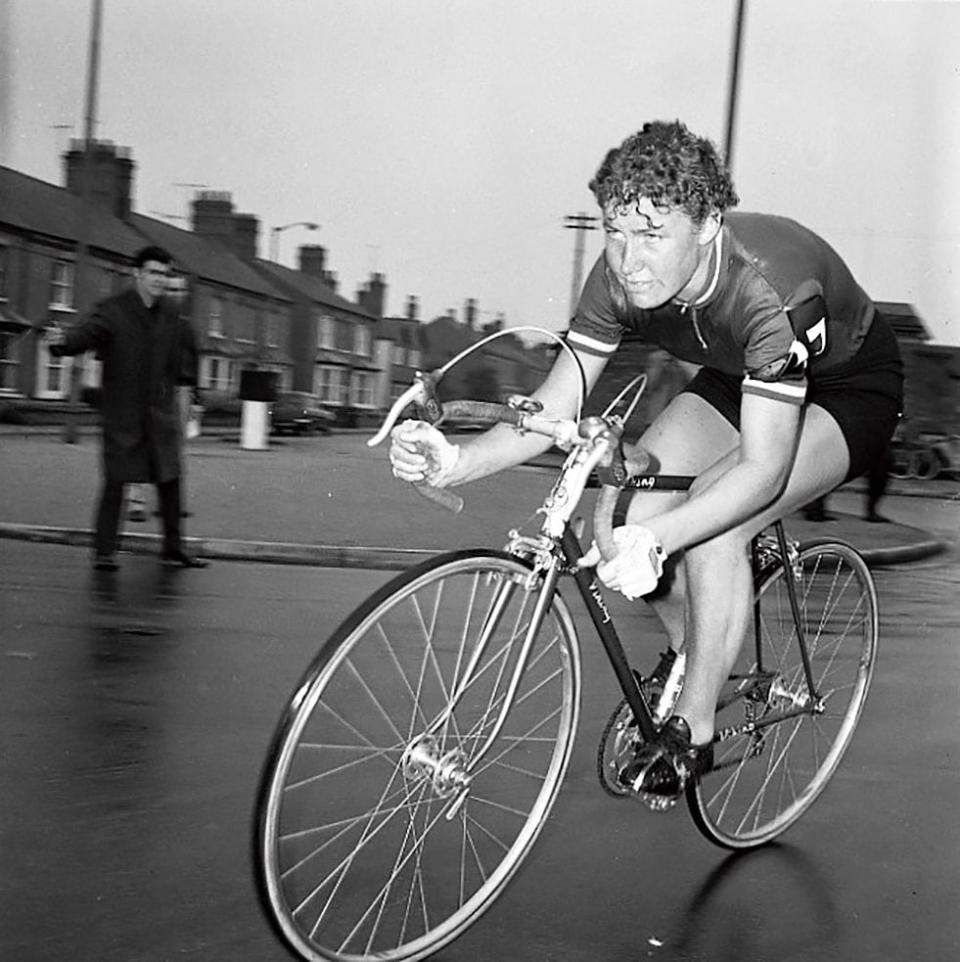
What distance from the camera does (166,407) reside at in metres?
10.2

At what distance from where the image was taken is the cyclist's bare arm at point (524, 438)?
140 inches

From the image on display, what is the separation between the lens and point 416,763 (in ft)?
10.8

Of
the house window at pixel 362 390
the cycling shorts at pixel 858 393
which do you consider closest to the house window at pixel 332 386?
the house window at pixel 362 390

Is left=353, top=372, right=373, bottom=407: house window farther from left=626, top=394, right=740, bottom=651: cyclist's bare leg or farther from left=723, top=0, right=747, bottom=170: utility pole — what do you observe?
left=626, top=394, right=740, bottom=651: cyclist's bare leg

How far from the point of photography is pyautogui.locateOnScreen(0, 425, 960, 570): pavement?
1174 cm

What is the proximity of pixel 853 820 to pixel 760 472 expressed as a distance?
60.9 inches

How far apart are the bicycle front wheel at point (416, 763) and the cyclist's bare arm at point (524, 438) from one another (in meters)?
0.32

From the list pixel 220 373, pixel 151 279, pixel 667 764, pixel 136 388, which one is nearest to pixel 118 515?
pixel 136 388

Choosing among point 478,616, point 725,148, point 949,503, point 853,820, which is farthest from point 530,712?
point 949,503

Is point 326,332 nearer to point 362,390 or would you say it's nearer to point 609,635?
point 362,390

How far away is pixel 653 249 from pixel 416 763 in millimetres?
1157

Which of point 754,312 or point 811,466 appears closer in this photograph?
point 754,312

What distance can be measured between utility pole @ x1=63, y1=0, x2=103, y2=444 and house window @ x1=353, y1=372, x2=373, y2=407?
13.3 ft

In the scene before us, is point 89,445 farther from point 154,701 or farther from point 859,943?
point 859,943
